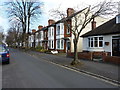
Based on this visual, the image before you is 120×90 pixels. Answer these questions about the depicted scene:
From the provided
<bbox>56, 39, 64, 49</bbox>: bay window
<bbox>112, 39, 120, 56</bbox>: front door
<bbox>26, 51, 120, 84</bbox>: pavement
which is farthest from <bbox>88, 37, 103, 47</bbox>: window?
<bbox>56, 39, 64, 49</bbox>: bay window

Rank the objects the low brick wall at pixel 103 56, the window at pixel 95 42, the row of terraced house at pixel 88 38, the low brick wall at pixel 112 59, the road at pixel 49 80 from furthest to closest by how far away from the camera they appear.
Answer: the window at pixel 95 42 < the row of terraced house at pixel 88 38 < the low brick wall at pixel 103 56 < the low brick wall at pixel 112 59 < the road at pixel 49 80

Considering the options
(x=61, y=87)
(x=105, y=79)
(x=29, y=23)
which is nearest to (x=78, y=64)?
(x=105, y=79)

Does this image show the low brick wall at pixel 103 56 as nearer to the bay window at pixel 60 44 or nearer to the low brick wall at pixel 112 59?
the low brick wall at pixel 112 59

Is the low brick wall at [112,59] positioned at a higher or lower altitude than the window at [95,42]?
lower

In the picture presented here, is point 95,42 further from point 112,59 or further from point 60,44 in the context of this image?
point 60,44

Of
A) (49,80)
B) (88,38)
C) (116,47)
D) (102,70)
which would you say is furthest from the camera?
(88,38)

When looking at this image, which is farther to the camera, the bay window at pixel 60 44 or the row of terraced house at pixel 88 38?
the bay window at pixel 60 44

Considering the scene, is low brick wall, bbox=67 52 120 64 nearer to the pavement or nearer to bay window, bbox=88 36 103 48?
the pavement

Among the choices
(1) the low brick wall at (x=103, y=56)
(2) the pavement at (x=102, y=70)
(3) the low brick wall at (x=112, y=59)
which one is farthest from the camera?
(1) the low brick wall at (x=103, y=56)

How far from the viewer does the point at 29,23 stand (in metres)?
39.5

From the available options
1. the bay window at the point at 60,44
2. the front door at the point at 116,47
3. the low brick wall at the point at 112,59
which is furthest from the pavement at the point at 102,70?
the bay window at the point at 60,44

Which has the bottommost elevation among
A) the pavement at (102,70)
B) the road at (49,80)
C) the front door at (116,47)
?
the road at (49,80)

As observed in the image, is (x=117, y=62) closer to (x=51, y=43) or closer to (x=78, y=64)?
(x=78, y=64)

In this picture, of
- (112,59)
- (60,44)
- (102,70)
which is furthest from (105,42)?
(60,44)
